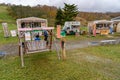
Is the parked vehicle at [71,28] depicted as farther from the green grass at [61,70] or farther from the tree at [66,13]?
the green grass at [61,70]

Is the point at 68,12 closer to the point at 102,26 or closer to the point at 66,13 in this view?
the point at 66,13

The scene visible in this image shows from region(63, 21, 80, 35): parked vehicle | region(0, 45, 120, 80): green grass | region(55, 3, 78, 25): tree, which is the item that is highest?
region(55, 3, 78, 25): tree

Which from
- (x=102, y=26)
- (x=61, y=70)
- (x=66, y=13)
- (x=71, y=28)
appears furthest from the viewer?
(x=66, y=13)

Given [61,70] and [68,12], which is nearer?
[61,70]

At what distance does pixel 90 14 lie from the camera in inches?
3548

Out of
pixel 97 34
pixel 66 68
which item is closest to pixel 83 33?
pixel 97 34

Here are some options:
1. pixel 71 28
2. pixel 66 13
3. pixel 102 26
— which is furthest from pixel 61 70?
pixel 66 13

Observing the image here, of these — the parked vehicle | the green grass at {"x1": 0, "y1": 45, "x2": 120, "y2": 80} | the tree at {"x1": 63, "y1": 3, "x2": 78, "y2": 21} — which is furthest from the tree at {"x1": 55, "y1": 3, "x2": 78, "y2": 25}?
the green grass at {"x1": 0, "y1": 45, "x2": 120, "y2": 80}

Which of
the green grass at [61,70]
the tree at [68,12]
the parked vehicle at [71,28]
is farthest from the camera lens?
the tree at [68,12]

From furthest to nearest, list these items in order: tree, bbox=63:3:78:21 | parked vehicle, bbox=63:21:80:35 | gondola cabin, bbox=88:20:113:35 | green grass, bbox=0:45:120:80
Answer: tree, bbox=63:3:78:21
gondola cabin, bbox=88:20:113:35
parked vehicle, bbox=63:21:80:35
green grass, bbox=0:45:120:80

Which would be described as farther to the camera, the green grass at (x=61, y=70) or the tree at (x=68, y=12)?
the tree at (x=68, y=12)

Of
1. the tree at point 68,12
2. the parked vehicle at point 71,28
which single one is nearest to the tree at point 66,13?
the tree at point 68,12

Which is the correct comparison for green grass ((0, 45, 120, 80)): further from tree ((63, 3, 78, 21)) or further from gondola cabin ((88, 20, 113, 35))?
tree ((63, 3, 78, 21))

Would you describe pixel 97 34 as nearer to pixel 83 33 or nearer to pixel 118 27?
pixel 83 33
